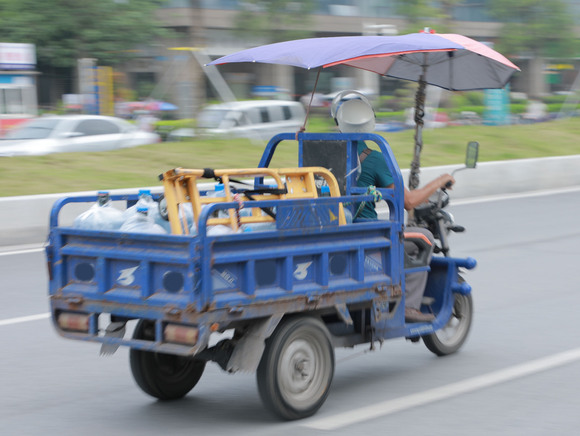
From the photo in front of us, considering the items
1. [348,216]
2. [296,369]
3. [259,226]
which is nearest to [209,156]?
[348,216]

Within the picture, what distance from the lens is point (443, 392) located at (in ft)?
18.7

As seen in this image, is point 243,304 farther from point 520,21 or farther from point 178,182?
point 520,21

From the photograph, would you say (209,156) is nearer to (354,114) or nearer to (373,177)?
(354,114)

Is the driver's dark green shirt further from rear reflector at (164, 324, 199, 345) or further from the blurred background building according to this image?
the blurred background building

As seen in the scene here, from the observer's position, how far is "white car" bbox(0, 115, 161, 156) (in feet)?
63.4

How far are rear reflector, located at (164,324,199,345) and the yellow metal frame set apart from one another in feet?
1.84

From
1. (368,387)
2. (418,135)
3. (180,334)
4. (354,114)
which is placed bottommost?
(368,387)

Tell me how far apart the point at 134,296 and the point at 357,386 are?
175 cm

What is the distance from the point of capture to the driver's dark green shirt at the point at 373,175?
5859 mm

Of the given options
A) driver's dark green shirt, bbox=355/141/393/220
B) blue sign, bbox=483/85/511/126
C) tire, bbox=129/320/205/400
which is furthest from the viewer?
blue sign, bbox=483/85/511/126

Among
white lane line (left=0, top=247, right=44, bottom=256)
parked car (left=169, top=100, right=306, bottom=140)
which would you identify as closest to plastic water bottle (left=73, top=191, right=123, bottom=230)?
white lane line (left=0, top=247, right=44, bottom=256)

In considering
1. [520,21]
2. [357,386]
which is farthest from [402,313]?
[520,21]

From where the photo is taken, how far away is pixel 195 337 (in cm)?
455

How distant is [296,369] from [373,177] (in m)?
1.44
